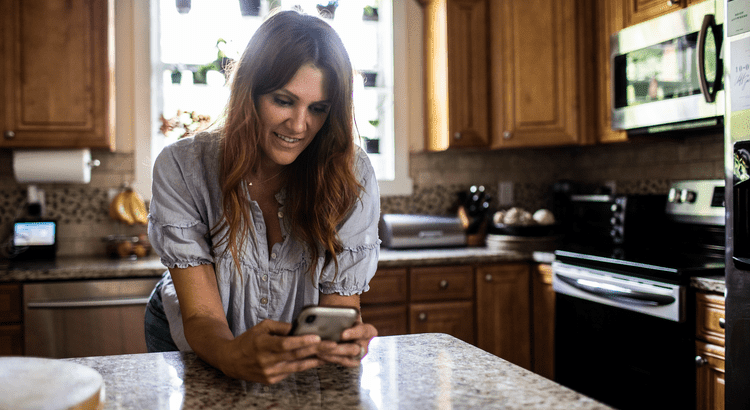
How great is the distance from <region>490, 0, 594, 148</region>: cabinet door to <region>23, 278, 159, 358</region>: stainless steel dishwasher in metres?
2.07

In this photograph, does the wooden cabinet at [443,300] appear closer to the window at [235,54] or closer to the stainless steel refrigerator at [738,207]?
the window at [235,54]

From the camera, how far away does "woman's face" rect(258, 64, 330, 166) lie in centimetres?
122

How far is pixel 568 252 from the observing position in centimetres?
273

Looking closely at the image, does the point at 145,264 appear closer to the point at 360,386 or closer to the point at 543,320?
the point at 543,320

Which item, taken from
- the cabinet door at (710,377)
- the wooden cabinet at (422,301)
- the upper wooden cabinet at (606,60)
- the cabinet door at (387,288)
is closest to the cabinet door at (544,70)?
the upper wooden cabinet at (606,60)

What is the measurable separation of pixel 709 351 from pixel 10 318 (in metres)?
2.76

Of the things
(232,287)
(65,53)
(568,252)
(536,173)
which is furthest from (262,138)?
(536,173)

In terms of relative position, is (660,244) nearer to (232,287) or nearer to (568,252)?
(568,252)

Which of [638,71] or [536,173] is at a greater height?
[638,71]

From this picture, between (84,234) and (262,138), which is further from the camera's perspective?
(84,234)

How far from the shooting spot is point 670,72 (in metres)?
2.61

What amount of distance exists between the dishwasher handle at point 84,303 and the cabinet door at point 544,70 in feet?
6.80

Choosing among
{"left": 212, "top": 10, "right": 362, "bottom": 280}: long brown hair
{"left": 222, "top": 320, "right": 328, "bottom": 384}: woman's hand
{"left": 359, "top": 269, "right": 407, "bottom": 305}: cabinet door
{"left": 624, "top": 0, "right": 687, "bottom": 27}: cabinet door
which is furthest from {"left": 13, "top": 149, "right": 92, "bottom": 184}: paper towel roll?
{"left": 624, "top": 0, "right": 687, "bottom": 27}: cabinet door

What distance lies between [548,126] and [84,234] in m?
2.58
